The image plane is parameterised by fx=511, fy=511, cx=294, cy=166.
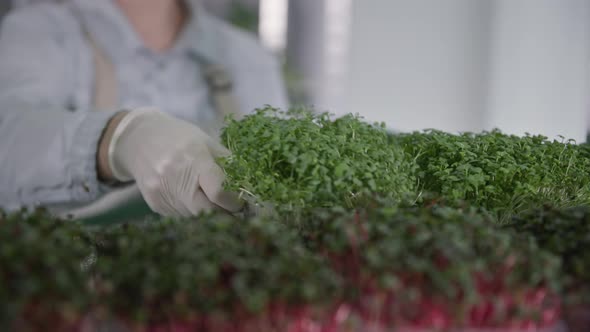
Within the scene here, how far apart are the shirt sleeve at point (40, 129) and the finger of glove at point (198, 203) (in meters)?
0.33

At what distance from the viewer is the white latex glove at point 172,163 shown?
1.11 meters

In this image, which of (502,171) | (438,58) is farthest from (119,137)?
(438,58)

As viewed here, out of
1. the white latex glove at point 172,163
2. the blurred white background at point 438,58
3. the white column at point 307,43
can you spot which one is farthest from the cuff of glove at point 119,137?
the white column at point 307,43

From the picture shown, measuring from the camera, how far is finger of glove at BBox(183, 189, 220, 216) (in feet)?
3.70

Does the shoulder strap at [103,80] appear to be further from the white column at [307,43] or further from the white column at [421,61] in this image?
the white column at [307,43]

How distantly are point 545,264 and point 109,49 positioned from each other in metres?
1.77

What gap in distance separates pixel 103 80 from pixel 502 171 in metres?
1.53

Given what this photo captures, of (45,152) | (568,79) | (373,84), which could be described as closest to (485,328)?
(45,152)

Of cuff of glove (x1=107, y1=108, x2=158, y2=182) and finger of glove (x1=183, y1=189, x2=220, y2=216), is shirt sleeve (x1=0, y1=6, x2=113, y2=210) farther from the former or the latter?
finger of glove (x1=183, y1=189, x2=220, y2=216)

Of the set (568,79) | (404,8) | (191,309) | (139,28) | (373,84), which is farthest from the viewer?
(373,84)

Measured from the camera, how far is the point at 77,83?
1938 millimetres

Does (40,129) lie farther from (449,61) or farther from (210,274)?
(449,61)

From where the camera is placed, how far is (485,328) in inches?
25.1

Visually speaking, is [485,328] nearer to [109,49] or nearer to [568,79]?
[568,79]
